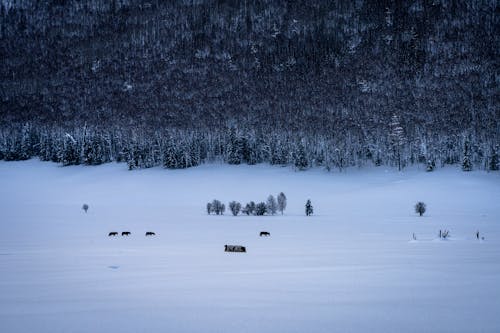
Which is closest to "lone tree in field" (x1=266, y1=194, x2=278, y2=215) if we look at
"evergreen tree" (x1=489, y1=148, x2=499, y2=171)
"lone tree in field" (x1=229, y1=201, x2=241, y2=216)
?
"lone tree in field" (x1=229, y1=201, x2=241, y2=216)

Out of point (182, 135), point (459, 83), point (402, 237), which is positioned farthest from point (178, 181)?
point (459, 83)

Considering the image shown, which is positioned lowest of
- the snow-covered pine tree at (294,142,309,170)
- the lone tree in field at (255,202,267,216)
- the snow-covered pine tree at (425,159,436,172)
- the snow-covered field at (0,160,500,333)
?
the lone tree in field at (255,202,267,216)

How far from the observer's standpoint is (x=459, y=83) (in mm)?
164750

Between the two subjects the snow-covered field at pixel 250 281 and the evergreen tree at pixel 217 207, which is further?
the evergreen tree at pixel 217 207

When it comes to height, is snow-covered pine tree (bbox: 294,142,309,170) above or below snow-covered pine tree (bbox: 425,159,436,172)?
above

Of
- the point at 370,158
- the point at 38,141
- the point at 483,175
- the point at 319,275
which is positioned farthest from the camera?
the point at 38,141

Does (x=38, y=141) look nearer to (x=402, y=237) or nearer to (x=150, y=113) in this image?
(x=150, y=113)

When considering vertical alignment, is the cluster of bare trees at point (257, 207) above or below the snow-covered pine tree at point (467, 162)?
below

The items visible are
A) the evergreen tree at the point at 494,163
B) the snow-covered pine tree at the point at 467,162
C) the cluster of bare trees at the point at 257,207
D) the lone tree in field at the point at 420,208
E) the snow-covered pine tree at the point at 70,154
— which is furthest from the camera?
the snow-covered pine tree at the point at 70,154

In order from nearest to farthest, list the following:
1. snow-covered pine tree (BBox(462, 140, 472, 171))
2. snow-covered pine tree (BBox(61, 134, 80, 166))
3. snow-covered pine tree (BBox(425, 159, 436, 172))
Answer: snow-covered pine tree (BBox(462, 140, 472, 171))
snow-covered pine tree (BBox(425, 159, 436, 172))
snow-covered pine tree (BBox(61, 134, 80, 166))

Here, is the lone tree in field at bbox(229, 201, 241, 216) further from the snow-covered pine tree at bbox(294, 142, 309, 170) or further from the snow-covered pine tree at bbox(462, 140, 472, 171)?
the snow-covered pine tree at bbox(462, 140, 472, 171)

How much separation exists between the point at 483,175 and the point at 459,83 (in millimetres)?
81941

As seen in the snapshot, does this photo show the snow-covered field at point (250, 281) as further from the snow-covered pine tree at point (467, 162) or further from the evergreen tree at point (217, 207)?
the snow-covered pine tree at point (467, 162)

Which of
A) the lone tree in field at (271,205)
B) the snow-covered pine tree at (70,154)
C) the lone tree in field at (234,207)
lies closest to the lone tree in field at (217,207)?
the lone tree in field at (234,207)
